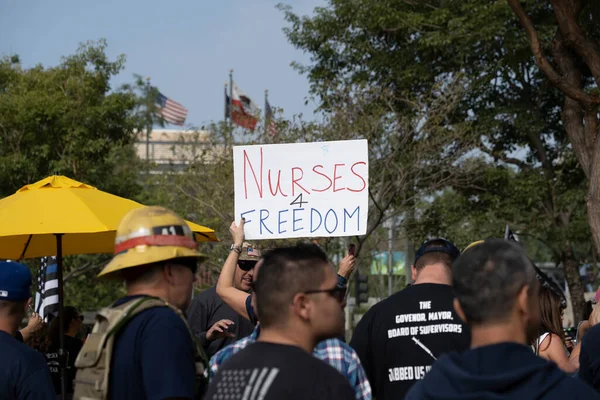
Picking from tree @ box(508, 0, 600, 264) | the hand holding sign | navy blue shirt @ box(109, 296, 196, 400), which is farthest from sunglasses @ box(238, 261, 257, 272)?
tree @ box(508, 0, 600, 264)

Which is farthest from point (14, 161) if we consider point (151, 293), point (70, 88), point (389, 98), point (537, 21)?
point (151, 293)

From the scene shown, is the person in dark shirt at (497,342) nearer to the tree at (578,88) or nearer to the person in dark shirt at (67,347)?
the person in dark shirt at (67,347)

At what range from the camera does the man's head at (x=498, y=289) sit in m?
2.74

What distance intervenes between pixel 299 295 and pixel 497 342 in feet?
2.42

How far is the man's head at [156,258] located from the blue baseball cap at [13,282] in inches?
42.8

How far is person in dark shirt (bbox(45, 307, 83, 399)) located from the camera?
811cm

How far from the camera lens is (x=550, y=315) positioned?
6.26 meters

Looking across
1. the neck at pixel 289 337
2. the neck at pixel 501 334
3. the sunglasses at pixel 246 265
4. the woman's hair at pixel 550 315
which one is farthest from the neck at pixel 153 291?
Result: the sunglasses at pixel 246 265

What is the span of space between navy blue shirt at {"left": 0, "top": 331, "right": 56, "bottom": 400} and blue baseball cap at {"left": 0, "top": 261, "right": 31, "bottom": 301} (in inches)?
7.6

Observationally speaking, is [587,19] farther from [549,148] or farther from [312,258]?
[312,258]

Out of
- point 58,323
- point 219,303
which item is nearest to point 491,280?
point 219,303

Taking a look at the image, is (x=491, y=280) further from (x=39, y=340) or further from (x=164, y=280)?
(x=39, y=340)

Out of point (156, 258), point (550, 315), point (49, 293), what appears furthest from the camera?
point (49, 293)

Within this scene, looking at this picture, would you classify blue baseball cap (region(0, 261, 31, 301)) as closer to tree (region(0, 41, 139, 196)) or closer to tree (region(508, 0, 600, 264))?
tree (region(508, 0, 600, 264))
